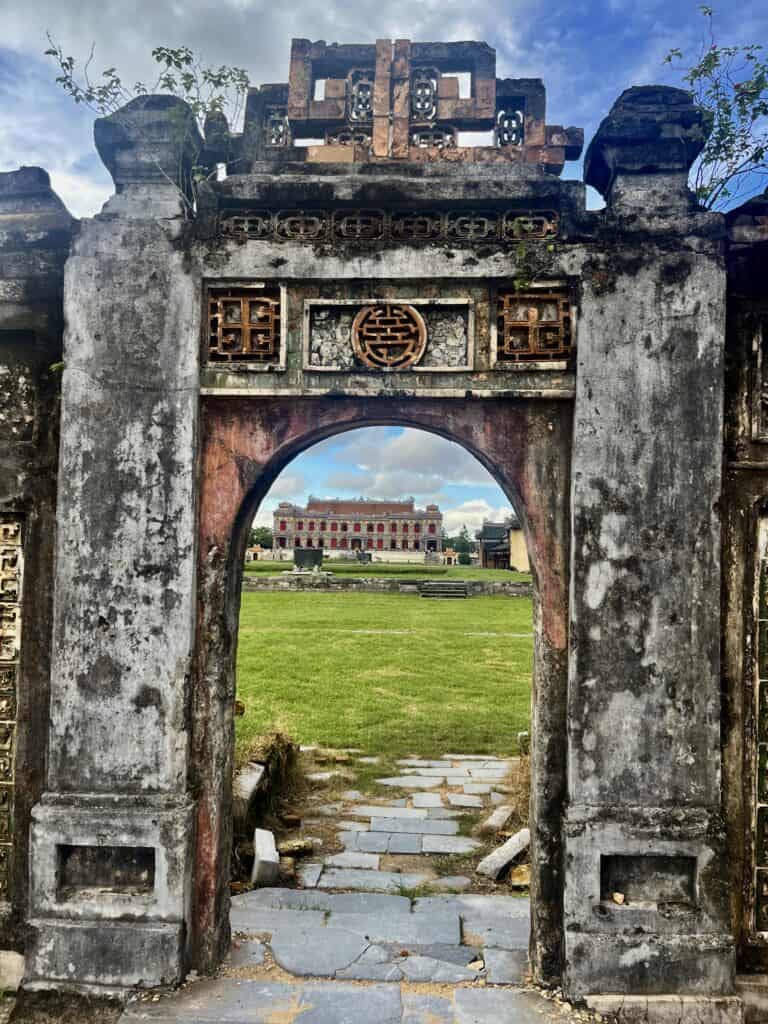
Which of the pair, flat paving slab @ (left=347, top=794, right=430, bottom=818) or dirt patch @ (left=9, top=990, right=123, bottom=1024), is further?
flat paving slab @ (left=347, top=794, right=430, bottom=818)

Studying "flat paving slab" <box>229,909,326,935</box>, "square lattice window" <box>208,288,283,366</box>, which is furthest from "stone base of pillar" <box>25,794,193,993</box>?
"square lattice window" <box>208,288,283,366</box>

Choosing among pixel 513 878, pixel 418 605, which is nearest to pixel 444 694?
pixel 513 878

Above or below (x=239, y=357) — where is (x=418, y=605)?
below

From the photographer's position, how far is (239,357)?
418cm

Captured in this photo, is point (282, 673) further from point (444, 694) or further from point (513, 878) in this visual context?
point (513, 878)

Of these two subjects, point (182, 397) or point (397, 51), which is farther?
point (397, 51)

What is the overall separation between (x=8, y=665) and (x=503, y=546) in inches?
1890

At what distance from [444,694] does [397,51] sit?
28.5 ft

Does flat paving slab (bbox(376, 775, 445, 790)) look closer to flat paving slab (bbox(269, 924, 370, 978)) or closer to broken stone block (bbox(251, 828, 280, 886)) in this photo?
broken stone block (bbox(251, 828, 280, 886))

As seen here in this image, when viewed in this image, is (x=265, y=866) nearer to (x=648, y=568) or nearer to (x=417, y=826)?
(x=417, y=826)

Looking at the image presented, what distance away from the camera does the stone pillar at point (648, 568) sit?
384 cm

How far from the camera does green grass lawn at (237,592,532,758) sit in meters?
9.05

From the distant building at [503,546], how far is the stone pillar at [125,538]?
3718 cm

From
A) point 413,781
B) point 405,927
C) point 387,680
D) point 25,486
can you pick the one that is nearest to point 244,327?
point 25,486
